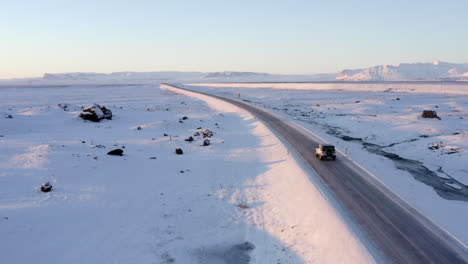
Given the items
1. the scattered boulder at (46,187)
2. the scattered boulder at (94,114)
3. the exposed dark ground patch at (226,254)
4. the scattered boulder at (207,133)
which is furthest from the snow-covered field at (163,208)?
the scattered boulder at (94,114)

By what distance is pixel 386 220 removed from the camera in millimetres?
18516

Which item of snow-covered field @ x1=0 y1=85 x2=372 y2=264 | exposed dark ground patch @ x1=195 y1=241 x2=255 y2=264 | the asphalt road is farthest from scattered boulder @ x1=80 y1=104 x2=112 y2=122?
exposed dark ground patch @ x1=195 y1=241 x2=255 y2=264

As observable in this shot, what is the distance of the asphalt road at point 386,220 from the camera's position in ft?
50.1

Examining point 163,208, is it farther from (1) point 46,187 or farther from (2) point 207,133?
(2) point 207,133

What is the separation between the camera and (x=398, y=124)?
49531 mm

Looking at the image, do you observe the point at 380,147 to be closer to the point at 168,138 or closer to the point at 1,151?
the point at 168,138

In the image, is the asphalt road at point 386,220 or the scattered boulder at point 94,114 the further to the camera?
the scattered boulder at point 94,114

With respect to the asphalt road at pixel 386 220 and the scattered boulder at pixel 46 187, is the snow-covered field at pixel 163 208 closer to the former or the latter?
Result: the scattered boulder at pixel 46 187

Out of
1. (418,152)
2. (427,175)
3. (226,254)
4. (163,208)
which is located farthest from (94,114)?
(427,175)

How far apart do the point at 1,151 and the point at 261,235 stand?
2630cm

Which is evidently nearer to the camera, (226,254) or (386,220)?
(226,254)

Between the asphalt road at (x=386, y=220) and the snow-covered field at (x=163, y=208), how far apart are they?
1449 millimetres

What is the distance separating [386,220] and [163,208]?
14570mm

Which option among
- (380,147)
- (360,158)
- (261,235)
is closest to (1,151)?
(261,235)
